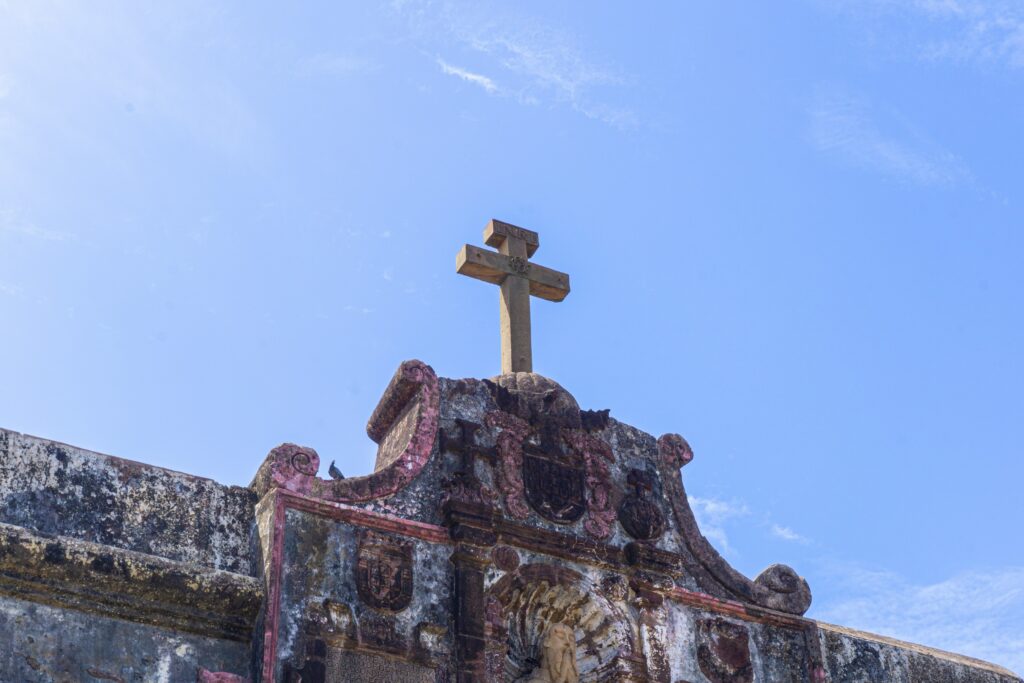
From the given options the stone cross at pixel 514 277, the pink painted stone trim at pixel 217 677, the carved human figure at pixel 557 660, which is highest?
the stone cross at pixel 514 277

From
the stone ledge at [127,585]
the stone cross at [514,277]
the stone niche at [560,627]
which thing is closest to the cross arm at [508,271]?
the stone cross at [514,277]

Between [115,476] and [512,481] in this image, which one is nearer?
[115,476]

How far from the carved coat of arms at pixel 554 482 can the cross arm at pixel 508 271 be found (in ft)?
5.08

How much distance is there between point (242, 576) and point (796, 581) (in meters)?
4.42

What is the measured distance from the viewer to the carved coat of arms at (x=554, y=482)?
11531mm

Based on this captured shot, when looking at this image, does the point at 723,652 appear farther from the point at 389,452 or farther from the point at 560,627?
the point at 389,452

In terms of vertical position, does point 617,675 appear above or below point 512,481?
below

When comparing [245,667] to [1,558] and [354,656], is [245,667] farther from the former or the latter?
[1,558]

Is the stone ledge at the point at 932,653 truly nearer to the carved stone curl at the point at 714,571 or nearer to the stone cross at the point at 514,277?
the carved stone curl at the point at 714,571

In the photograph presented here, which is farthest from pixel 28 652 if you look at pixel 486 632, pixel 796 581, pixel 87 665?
pixel 796 581

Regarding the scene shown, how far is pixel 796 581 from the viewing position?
12.5 meters

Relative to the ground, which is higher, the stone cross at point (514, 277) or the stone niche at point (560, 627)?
the stone cross at point (514, 277)

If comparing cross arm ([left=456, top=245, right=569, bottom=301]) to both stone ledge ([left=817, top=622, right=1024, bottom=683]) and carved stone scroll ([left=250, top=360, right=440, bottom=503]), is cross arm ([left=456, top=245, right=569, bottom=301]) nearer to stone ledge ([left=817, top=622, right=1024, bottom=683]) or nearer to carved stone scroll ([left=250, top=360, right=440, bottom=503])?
carved stone scroll ([left=250, top=360, right=440, bottom=503])

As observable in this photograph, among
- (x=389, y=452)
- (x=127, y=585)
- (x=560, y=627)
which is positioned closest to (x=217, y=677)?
(x=127, y=585)
